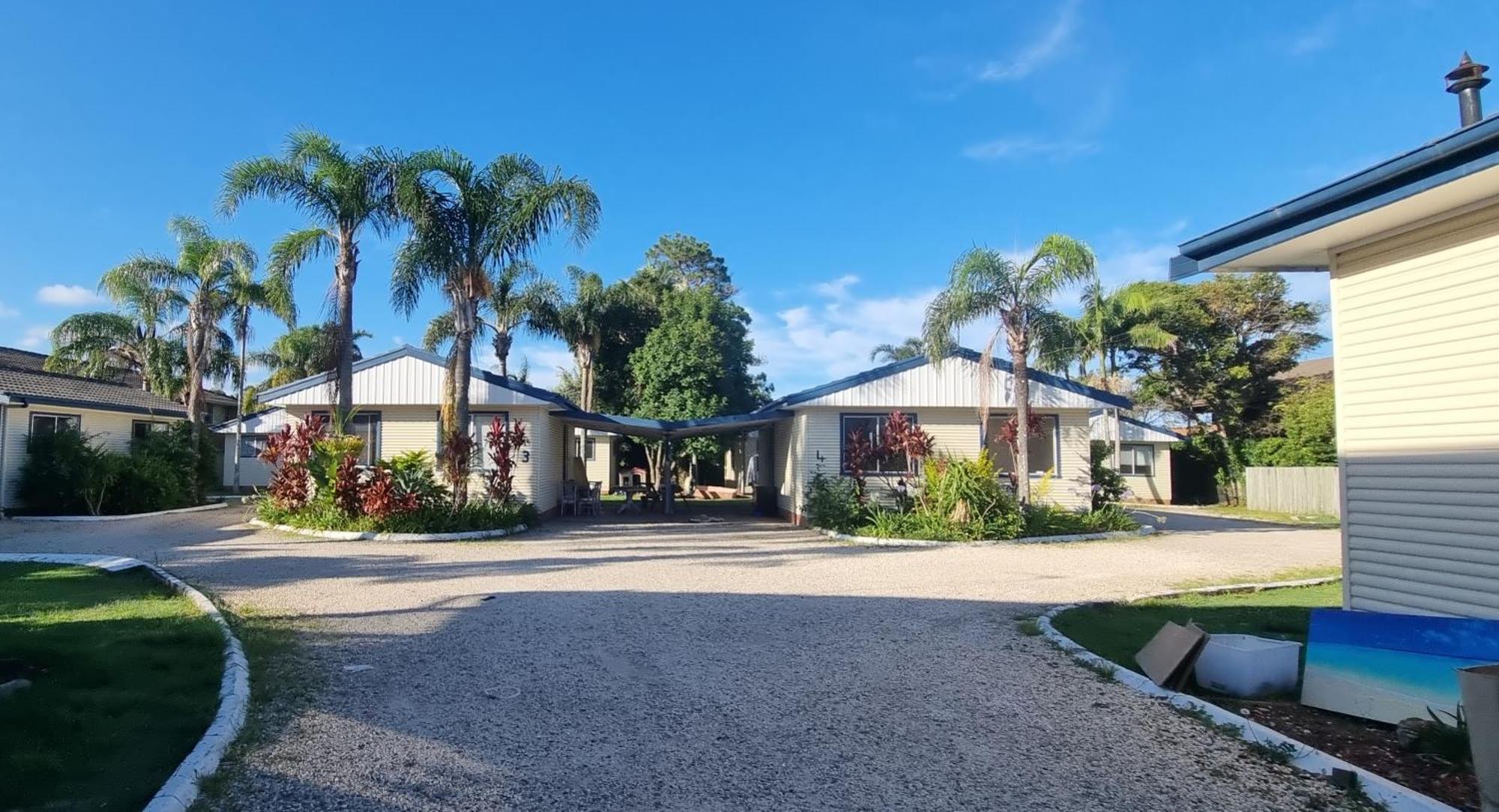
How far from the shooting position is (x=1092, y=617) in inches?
324

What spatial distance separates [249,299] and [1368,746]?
23.6 meters

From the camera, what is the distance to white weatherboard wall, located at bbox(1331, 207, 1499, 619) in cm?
518

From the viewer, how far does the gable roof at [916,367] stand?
18.6m

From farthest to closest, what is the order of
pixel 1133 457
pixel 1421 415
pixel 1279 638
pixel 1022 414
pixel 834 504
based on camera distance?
1. pixel 1133 457
2. pixel 834 504
3. pixel 1022 414
4. pixel 1279 638
5. pixel 1421 415

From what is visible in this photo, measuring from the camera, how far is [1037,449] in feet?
71.9

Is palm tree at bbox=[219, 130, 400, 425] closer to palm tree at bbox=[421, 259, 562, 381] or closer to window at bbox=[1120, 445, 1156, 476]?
palm tree at bbox=[421, 259, 562, 381]

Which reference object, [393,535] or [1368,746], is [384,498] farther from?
[1368,746]

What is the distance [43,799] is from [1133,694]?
19.6 ft

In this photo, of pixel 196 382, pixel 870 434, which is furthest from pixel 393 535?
pixel 196 382

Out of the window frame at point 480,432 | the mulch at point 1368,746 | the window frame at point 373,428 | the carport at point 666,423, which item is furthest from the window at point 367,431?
the mulch at point 1368,746

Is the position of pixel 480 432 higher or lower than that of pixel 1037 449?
higher

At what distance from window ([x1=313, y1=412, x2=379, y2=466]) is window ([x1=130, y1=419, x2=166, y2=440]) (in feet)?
17.1

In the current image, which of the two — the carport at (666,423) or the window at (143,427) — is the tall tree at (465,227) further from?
the window at (143,427)

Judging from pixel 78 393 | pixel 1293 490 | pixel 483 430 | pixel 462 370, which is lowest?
pixel 1293 490
